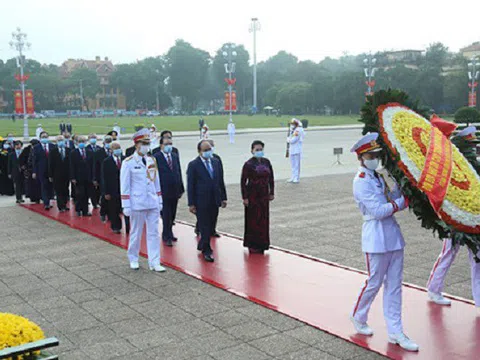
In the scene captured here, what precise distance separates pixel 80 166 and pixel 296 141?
22.7ft

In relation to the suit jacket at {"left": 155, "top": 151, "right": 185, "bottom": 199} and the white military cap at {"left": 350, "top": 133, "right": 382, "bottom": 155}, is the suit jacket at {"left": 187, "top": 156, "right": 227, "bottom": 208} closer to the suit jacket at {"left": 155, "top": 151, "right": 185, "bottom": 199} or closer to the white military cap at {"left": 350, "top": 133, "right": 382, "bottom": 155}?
the suit jacket at {"left": 155, "top": 151, "right": 185, "bottom": 199}

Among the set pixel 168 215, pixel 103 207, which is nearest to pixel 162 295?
pixel 168 215

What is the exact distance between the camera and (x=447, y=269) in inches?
234

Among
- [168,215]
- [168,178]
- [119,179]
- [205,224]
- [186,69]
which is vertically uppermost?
[186,69]

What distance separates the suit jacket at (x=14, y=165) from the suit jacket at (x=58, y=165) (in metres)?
2.17

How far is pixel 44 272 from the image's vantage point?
25.9 ft

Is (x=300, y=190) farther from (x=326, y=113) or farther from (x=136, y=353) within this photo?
(x=326, y=113)

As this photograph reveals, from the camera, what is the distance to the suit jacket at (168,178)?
368 inches

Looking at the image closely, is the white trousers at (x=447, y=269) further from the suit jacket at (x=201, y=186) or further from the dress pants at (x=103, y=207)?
the dress pants at (x=103, y=207)

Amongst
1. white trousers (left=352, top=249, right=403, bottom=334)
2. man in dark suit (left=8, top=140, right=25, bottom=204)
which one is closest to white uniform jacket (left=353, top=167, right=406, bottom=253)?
white trousers (left=352, top=249, right=403, bottom=334)

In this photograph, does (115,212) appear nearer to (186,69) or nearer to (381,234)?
(381,234)

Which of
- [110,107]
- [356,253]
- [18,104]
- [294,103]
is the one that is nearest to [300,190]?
[356,253]

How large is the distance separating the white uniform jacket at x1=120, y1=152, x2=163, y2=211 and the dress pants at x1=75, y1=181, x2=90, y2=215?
4784mm

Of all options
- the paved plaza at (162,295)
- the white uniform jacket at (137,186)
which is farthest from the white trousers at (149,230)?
the paved plaza at (162,295)
